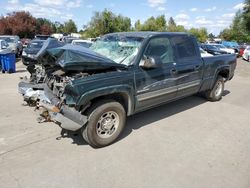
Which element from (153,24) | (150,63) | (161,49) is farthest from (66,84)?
(153,24)

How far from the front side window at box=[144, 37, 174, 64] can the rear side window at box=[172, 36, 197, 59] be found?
0.82 ft

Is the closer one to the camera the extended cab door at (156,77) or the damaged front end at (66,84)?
the damaged front end at (66,84)

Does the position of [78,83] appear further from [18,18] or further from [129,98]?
[18,18]

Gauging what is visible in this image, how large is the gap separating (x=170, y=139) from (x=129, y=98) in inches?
43.3

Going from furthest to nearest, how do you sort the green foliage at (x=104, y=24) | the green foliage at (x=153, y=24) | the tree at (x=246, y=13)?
the green foliage at (x=153, y=24) < the tree at (x=246, y=13) < the green foliage at (x=104, y=24)

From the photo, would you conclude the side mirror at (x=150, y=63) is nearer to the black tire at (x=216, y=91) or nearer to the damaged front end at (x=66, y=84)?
the damaged front end at (x=66, y=84)

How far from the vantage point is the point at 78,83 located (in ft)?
11.7

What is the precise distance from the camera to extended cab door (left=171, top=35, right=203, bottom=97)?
5203mm

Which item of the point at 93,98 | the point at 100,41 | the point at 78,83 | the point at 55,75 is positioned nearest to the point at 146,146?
the point at 93,98

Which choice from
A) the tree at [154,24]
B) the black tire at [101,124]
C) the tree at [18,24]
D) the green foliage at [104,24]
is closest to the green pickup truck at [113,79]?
the black tire at [101,124]

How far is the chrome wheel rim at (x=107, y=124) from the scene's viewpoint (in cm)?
407

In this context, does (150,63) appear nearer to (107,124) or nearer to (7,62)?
(107,124)

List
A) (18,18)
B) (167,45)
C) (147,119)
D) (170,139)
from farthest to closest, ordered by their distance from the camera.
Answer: (18,18) < (147,119) < (167,45) < (170,139)

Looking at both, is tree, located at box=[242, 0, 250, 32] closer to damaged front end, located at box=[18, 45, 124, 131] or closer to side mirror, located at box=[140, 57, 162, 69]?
side mirror, located at box=[140, 57, 162, 69]
